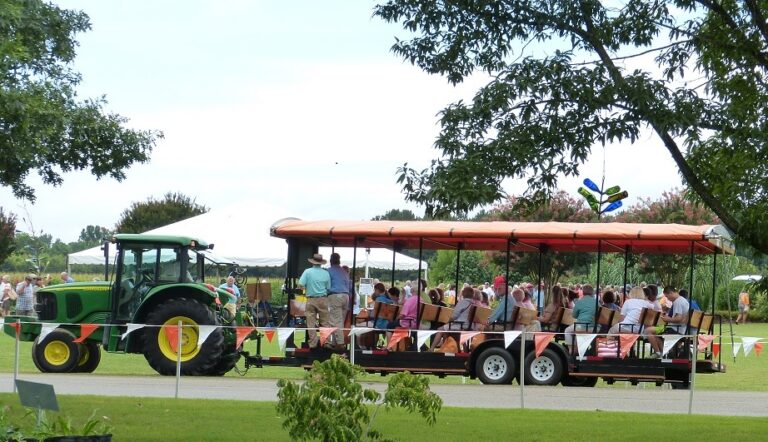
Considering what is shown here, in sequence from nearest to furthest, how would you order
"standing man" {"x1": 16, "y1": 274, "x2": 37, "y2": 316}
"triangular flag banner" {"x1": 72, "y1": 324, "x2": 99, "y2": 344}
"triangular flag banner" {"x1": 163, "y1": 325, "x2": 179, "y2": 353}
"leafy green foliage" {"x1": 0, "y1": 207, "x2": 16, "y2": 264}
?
"triangular flag banner" {"x1": 72, "y1": 324, "x2": 99, "y2": 344} → "triangular flag banner" {"x1": 163, "y1": 325, "x2": 179, "y2": 353} → "standing man" {"x1": 16, "y1": 274, "x2": 37, "y2": 316} → "leafy green foliage" {"x1": 0, "y1": 207, "x2": 16, "y2": 264}

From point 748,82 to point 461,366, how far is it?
9.00 meters

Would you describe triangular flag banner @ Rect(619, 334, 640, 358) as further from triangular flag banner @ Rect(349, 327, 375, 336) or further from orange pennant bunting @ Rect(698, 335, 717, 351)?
triangular flag banner @ Rect(349, 327, 375, 336)

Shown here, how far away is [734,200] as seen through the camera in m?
12.9

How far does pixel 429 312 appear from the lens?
2197 cm

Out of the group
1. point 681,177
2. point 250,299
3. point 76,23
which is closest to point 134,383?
point 76,23

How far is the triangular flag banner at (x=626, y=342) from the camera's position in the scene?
67.2 ft

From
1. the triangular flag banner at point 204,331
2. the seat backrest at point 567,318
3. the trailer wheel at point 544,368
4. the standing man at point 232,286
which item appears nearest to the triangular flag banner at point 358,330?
the triangular flag banner at point 204,331

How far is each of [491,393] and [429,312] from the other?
291 cm

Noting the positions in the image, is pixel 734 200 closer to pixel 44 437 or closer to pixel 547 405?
pixel 547 405

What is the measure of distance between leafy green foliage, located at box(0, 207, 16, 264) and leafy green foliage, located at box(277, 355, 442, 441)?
5555 centimetres

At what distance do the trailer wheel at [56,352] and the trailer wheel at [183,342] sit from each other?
1.41 meters

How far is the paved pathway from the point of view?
1761 centimetres

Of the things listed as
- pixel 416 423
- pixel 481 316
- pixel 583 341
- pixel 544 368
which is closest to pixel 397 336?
pixel 481 316

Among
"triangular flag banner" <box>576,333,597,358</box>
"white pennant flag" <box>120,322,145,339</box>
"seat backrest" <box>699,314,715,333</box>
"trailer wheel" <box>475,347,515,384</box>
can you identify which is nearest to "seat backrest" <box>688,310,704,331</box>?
"seat backrest" <box>699,314,715,333</box>
